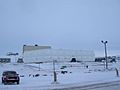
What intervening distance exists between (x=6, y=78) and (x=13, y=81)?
2.75ft

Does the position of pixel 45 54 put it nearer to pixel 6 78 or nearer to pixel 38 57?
pixel 38 57

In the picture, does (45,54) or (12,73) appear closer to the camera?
(12,73)

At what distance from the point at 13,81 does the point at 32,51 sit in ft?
539

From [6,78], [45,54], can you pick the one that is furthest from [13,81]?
[45,54]

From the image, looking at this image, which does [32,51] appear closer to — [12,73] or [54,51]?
[54,51]

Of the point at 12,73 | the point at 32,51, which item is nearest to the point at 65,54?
the point at 32,51

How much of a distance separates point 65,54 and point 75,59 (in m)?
7.09

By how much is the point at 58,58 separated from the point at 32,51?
673 inches

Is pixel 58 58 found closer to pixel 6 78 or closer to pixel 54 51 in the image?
pixel 54 51

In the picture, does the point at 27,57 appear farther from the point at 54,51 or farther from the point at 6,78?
the point at 6,78

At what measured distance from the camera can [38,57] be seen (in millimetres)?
Answer: 197000

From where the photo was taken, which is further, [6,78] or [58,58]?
[58,58]

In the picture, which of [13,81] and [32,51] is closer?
[13,81]

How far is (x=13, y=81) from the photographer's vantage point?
114ft
